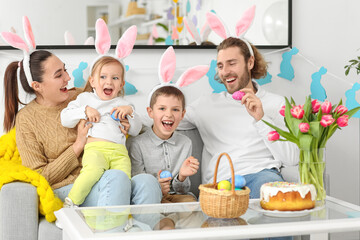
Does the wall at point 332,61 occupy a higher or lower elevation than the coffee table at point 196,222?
higher

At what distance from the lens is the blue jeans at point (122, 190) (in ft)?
6.63

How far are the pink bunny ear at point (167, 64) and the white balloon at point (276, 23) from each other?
0.72 m

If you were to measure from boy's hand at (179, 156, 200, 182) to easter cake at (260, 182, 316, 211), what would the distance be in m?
0.52

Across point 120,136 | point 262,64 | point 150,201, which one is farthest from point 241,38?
point 150,201

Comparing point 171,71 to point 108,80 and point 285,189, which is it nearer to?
point 108,80

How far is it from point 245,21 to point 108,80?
0.71 m

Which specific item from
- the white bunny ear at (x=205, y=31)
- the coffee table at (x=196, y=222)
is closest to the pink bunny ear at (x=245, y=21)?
the white bunny ear at (x=205, y=31)

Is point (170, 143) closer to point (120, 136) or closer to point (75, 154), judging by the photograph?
point (120, 136)

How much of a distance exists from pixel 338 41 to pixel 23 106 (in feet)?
5.60

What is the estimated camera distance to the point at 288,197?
1667mm

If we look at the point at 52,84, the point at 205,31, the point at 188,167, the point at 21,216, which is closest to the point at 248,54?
the point at 205,31

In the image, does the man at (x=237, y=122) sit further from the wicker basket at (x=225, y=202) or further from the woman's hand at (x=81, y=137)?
the wicker basket at (x=225, y=202)

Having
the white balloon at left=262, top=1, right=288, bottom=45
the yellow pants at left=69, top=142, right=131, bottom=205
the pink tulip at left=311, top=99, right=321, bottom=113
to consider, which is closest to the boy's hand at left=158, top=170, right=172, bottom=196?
the yellow pants at left=69, top=142, right=131, bottom=205

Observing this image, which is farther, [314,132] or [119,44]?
[119,44]
